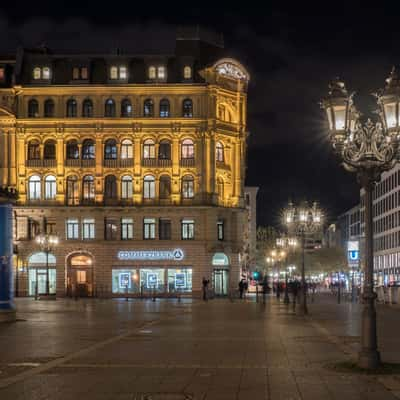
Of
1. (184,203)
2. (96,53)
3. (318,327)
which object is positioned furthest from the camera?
(96,53)

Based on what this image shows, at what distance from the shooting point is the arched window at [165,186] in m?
82.4

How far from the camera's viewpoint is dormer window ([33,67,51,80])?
84312mm

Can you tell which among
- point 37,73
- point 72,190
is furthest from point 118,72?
point 72,190

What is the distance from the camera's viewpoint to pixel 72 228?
8294cm

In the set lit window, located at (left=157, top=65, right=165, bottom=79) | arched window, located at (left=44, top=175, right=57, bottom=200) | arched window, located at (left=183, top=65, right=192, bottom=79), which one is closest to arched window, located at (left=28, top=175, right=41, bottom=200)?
arched window, located at (left=44, top=175, right=57, bottom=200)

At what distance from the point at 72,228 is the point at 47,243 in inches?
280

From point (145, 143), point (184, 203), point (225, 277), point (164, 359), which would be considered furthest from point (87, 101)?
point (164, 359)

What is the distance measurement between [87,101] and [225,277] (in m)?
21.1

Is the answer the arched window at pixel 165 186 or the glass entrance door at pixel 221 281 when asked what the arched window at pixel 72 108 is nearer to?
the arched window at pixel 165 186

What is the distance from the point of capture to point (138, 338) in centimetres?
2833

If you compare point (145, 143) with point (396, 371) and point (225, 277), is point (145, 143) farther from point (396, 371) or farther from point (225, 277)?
point (396, 371)

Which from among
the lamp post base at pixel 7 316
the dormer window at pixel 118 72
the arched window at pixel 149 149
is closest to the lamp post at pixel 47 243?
the arched window at pixel 149 149

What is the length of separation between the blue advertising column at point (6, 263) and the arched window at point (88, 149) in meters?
45.0

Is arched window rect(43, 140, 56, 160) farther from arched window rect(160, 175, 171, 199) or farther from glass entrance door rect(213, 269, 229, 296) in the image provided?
glass entrance door rect(213, 269, 229, 296)
